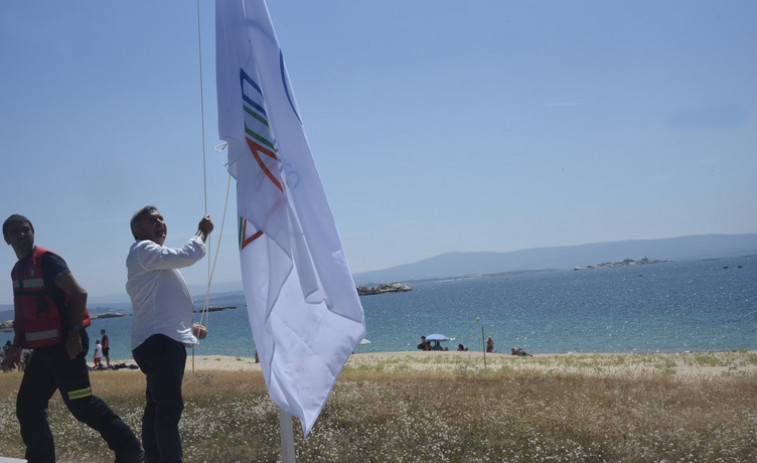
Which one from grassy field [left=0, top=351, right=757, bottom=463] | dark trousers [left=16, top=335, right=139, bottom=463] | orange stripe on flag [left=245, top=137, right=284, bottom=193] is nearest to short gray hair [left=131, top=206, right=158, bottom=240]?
dark trousers [left=16, top=335, right=139, bottom=463]

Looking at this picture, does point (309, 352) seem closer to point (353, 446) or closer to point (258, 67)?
point (258, 67)

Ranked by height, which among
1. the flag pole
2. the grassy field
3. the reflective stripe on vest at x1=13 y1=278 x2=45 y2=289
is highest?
the reflective stripe on vest at x1=13 y1=278 x2=45 y2=289

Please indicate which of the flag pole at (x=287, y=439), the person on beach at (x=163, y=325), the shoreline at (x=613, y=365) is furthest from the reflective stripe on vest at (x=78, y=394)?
the shoreline at (x=613, y=365)

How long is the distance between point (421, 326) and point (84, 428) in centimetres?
6452

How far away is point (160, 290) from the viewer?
3873 mm

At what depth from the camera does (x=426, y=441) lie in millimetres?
5602

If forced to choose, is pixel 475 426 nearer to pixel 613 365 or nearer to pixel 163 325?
pixel 163 325

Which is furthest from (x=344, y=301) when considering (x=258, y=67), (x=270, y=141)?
(x=258, y=67)

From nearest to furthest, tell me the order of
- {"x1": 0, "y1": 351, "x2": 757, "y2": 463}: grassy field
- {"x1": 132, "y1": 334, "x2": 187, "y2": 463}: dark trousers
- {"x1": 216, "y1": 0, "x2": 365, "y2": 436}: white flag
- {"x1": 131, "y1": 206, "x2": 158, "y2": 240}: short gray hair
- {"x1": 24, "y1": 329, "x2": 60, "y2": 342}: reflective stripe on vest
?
{"x1": 216, "y1": 0, "x2": 365, "y2": 436}: white flag < {"x1": 132, "y1": 334, "x2": 187, "y2": 463}: dark trousers < {"x1": 131, "y1": 206, "x2": 158, "y2": 240}: short gray hair < {"x1": 24, "y1": 329, "x2": 60, "y2": 342}: reflective stripe on vest < {"x1": 0, "y1": 351, "x2": 757, "y2": 463}: grassy field

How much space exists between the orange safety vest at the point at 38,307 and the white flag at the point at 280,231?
195 centimetres

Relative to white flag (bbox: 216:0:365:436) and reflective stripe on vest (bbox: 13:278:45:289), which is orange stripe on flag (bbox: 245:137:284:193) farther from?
reflective stripe on vest (bbox: 13:278:45:289)

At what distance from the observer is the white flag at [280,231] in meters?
3.01

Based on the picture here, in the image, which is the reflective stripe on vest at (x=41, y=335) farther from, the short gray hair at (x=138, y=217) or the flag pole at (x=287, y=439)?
the flag pole at (x=287, y=439)

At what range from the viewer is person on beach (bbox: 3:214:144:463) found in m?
4.30
